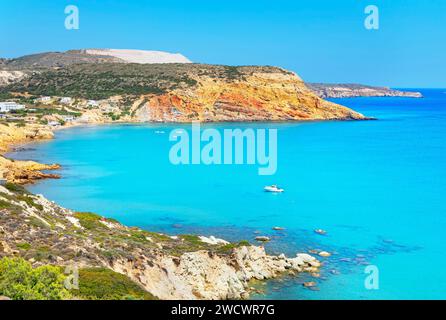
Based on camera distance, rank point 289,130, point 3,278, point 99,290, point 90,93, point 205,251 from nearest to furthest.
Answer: point 3,278
point 99,290
point 205,251
point 289,130
point 90,93

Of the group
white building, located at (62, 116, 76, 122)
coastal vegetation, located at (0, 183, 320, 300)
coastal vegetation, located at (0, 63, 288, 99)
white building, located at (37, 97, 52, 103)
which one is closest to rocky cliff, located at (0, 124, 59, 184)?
coastal vegetation, located at (0, 183, 320, 300)

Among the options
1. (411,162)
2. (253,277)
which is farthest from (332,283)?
(411,162)

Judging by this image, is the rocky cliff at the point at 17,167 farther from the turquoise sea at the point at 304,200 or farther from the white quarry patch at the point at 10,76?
the white quarry patch at the point at 10,76

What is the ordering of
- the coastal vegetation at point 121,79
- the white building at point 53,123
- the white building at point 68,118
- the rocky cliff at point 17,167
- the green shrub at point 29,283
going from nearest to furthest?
the green shrub at point 29,283 < the rocky cliff at point 17,167 < the white building at point 53,123 < the white building at point 68,118 < the coastal vegetation at point 121,79

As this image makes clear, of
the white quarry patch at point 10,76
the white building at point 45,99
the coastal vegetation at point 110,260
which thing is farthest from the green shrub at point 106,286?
the white quarry patch at point 10,76

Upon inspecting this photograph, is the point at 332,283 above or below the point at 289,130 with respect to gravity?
below

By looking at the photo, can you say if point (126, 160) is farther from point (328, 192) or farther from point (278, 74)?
point (278, 74)
